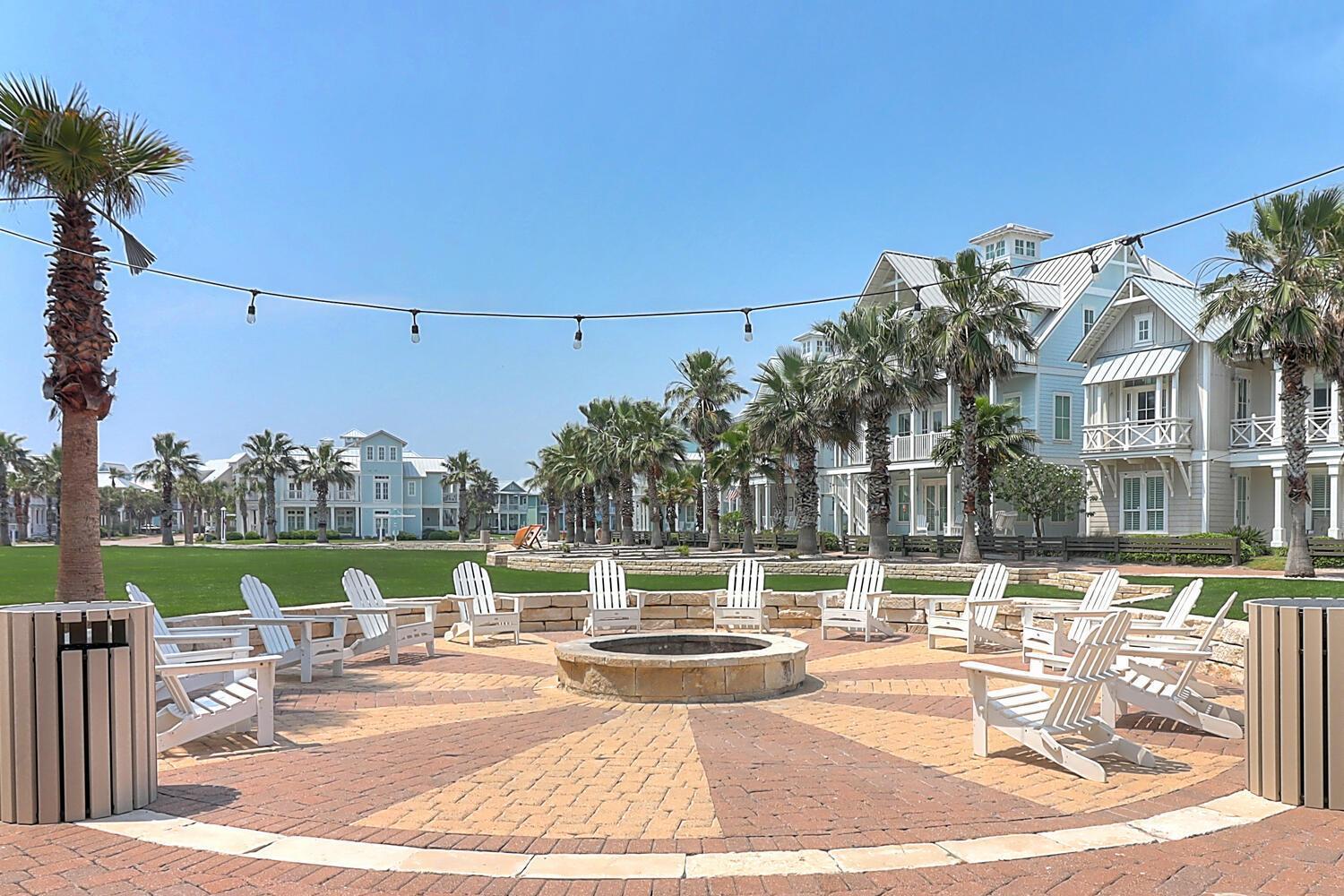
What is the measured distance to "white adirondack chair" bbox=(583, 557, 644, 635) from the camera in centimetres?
1295

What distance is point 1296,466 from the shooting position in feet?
70.7

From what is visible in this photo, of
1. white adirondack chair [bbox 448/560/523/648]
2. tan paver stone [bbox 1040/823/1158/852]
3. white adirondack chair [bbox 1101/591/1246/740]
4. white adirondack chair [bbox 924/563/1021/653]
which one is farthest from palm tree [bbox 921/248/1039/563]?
tan paver stone [bbox 1040/823/1158/852]

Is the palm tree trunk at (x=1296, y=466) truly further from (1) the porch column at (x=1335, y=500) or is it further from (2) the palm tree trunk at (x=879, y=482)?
(2) the palm tree trunk at (x=879, y=482)

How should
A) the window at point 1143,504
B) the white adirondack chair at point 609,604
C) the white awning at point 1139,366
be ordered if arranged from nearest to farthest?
the white adirondack chair at point 609,604
the white awning at point 1139,366
the window at point 1143,504

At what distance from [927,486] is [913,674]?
30.8 m

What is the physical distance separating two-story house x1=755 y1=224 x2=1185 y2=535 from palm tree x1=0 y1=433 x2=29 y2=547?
59.3 meters

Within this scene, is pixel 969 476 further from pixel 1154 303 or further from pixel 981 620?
pixel 981 620

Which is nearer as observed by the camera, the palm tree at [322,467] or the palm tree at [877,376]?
the palm tree at [877,376]

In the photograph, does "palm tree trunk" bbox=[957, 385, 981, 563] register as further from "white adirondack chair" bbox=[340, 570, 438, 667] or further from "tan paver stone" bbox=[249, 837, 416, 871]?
"tan paver stone" bbox=[249, 837, 416, 871]

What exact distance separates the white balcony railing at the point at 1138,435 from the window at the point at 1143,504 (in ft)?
4.42

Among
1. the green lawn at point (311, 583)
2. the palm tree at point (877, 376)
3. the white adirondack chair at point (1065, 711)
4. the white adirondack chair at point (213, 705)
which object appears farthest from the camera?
the palm tree at point (877, 376)

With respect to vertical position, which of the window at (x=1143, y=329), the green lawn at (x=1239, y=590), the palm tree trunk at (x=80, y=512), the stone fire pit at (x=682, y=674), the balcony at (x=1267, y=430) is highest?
the window at (x=1143, y=329)

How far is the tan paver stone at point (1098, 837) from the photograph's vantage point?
4691 millimetres

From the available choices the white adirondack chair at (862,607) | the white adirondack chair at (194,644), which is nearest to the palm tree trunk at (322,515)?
the white adirondack chair at (862,607)
